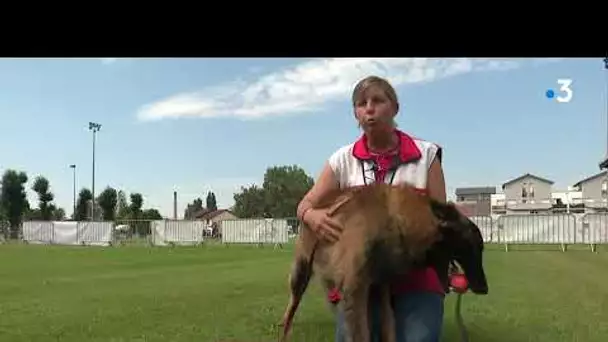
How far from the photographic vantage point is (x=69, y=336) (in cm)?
974

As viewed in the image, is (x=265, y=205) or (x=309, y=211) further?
(x=265, y=205)

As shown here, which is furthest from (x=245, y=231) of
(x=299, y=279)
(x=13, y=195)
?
(x=13, y=195)

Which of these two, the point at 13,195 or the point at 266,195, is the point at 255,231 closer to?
the point at 13,195

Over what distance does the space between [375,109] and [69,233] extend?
41.9m

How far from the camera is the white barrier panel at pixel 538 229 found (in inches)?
1152

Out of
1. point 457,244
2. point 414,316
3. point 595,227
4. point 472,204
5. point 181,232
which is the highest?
point 472,204

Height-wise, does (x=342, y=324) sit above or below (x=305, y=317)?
above

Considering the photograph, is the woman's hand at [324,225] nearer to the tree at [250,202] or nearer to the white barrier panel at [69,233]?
the white barrier panel at [69,233]

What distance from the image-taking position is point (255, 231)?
1431 inches

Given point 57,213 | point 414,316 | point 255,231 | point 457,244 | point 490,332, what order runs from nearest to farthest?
point 457,244 < point 414,316 < point 490,332 < point 255,231 < point 57,213

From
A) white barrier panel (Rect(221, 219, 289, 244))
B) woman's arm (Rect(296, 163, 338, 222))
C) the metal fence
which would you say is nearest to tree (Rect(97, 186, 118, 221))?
the metal fence
